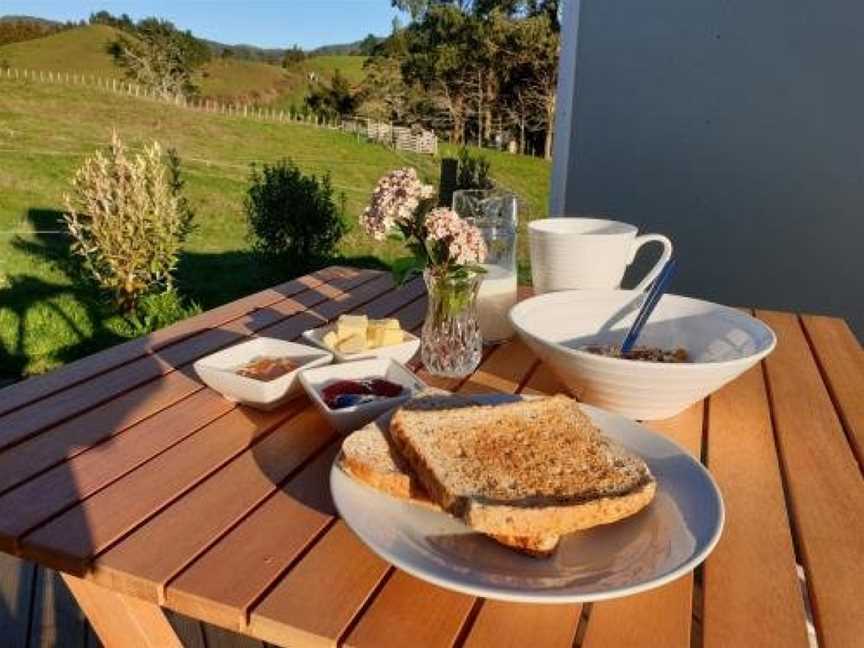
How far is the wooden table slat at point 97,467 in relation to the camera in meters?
0.78

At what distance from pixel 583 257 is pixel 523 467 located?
648mm

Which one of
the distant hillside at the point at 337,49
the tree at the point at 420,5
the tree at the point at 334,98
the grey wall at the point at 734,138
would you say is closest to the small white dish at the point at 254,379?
the grey wall at the point at 734,138

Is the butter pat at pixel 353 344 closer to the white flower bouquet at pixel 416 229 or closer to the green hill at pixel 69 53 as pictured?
the white flower bouquet at pixel 416 229

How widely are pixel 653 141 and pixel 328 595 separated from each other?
3018mm

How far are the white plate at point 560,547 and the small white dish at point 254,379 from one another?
284 mm

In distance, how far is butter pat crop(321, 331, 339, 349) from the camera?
47.3 inches

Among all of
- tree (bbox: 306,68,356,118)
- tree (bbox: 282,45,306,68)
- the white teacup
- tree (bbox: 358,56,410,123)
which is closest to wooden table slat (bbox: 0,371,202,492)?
the white teacup

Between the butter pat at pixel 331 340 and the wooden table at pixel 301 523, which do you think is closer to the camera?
the wooden table at pixel 301 523

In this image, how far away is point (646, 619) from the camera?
2.11 feet

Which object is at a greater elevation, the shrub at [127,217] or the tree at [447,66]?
the tree at [447,66]

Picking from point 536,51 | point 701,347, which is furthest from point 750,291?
point 536,51

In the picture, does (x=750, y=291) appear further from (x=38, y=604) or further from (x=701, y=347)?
(x=38, y=604)

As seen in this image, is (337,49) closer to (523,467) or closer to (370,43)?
(370,43)

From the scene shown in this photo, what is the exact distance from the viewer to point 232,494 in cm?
83
